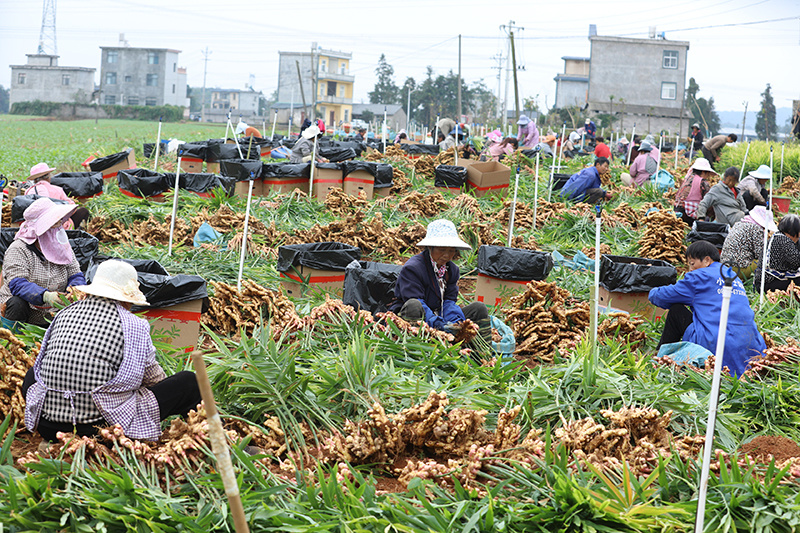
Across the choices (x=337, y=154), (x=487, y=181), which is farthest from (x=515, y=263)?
(x=337, y=154)

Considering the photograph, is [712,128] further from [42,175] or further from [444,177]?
[42,175]

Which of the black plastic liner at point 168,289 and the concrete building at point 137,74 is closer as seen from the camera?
the black plastic liner at point 168,289

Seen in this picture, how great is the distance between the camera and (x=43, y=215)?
15.6 feet

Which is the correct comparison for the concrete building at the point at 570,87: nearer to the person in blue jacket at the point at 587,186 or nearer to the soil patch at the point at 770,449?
the person in blue jacket at the point at 587,186

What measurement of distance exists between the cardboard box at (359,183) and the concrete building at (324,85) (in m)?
53.4

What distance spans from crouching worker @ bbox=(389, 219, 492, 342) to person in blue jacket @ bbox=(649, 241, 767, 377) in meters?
1.24

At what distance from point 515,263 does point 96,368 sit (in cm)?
347

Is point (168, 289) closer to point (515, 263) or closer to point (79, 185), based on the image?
point (515, 263)

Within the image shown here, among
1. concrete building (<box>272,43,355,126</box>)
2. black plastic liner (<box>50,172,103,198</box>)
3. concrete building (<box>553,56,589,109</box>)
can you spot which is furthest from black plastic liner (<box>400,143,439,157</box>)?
concrete building (<box>553,56,589,109</box>)

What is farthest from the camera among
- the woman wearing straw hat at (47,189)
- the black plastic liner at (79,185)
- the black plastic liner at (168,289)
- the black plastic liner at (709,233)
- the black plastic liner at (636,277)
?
the black plastic liner at (79,185)

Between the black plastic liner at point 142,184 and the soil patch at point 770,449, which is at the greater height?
the black plastic liner at point 142,184

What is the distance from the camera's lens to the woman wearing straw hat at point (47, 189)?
273 inches

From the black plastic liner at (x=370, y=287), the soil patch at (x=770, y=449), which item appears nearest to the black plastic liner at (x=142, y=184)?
the black plastic liner at (x=370, y=287)

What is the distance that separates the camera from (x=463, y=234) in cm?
793
